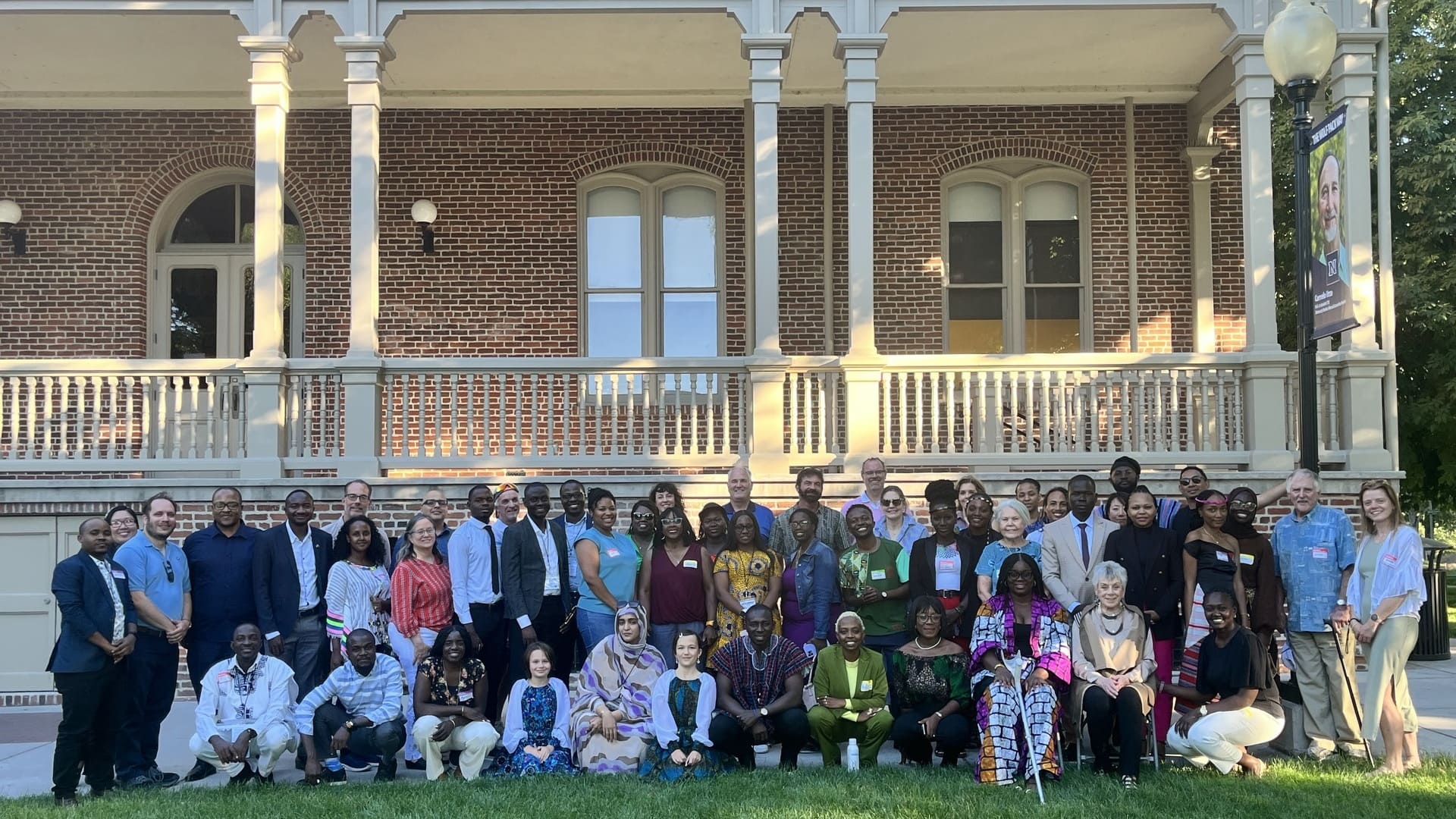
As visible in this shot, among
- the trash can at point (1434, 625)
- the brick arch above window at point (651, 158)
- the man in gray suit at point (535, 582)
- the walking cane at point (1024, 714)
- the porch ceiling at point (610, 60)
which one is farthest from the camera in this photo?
the brick arch above window at point (651, 158)

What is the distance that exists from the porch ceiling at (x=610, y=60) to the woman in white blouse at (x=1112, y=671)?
20.2ft

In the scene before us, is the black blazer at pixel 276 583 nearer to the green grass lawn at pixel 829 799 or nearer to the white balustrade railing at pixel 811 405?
the green grass lawn at pixel 829 799

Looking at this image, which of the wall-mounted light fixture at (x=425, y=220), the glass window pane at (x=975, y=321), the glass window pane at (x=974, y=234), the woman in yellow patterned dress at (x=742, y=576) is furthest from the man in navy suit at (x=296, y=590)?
the glass window pane at (x=974, y=234)

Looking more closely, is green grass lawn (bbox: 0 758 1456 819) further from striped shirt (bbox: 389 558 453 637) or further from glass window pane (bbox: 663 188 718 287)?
glass window pane (bbox: 663 188 718 287)

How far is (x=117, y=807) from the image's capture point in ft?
23.1

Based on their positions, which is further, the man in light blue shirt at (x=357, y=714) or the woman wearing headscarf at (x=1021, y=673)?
the man in light blue shirt at (x=357, y=714)

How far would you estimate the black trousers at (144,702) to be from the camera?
7.80 meters

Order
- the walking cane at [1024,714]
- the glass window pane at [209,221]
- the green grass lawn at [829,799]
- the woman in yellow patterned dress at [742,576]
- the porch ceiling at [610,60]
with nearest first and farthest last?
the green grass lawn at [829,799], the walking cane at [1024,714], the woman in yellow patterned dress at [742,576], the porch ceiling at [610,60], the glass window pane at [209,221]

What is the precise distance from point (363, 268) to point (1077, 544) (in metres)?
6.47

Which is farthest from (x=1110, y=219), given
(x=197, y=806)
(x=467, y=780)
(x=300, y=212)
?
(x=197, y=806)

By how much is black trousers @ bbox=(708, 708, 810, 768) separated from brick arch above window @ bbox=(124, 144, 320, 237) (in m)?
8.85

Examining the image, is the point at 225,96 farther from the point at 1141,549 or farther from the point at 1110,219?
the point at 1141,549

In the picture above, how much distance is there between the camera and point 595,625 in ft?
28.3

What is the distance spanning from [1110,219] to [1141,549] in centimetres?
730
